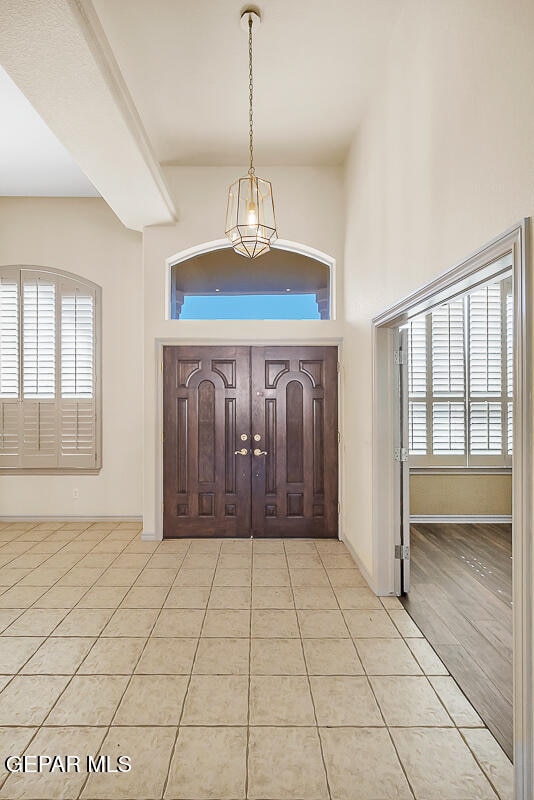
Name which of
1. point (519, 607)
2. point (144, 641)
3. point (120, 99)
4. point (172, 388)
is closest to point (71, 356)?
point (172, 388)

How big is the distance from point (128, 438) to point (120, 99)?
3.65 meters

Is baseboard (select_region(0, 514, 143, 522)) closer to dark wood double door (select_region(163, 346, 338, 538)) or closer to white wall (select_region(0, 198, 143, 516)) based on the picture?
white wall (select_region(0, 198, 143, 516))

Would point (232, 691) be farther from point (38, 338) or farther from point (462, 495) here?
point (38, 338)

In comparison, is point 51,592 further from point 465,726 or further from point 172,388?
point 465,726

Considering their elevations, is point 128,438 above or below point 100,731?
above

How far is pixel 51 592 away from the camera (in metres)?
3.66

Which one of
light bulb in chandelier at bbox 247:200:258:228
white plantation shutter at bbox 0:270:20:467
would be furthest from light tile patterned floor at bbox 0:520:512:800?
light bulb in chandelier at bbox 247:200:258:228

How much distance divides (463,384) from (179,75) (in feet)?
14.4

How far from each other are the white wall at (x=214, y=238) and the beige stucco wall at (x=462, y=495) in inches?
86.9

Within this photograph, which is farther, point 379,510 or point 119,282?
point 119,282

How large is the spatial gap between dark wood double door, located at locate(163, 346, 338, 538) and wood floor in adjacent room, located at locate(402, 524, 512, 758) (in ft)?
3.90

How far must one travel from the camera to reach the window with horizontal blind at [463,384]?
18.8 ft

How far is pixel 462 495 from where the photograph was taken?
568 centimetres

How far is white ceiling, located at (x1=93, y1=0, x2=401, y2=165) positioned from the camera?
9.65 feet
